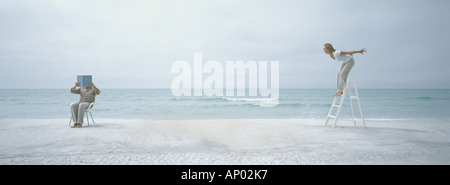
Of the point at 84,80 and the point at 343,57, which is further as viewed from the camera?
the point at 84,80

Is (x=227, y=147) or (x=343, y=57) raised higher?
(x=343, y=57)

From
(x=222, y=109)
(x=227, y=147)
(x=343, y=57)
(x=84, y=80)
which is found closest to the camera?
(x=227, y=147)

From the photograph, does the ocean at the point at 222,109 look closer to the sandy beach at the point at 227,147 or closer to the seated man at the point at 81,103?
the seated man at the point at 81,103

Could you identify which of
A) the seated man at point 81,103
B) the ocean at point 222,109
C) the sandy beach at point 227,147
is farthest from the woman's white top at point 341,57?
the seated man at point 81,103

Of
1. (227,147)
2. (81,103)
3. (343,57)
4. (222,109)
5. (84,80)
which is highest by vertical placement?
(343,57)

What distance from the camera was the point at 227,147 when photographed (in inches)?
Result: 156

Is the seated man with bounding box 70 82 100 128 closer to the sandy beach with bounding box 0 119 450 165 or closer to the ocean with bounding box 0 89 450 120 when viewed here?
the sandy beach with bounding box 0 119 450 165

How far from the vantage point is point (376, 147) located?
3898mm

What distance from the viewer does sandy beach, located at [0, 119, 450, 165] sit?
3.24 metres

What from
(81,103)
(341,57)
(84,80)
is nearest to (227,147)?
(341,57)

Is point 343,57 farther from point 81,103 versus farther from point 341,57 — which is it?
point 81,103

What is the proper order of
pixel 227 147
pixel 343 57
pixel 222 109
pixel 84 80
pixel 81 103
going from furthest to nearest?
1. pixel 222 109
2. pixel 84 80
3. pixel 81 103
4. pixel 343 57
5. pixel 227 147
